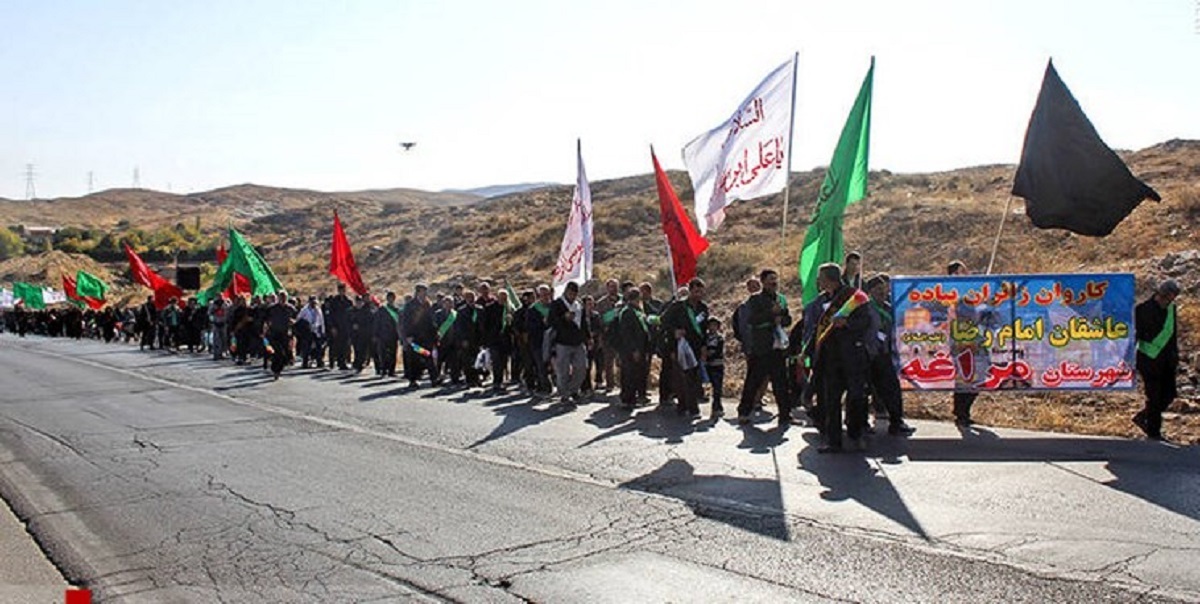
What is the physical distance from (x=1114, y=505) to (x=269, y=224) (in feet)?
351

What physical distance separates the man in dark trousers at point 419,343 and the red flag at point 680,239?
554cm

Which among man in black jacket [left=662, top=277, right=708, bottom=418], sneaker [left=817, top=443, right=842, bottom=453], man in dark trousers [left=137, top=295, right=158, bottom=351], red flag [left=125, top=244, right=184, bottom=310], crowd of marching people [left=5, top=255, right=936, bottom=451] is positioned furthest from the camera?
man in dark trousers [left=137, top=295, right=158, bottom=351]

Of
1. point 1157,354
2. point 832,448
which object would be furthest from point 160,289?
point 1157,354

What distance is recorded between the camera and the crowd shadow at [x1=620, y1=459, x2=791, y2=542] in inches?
322

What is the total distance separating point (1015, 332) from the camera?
12.0m

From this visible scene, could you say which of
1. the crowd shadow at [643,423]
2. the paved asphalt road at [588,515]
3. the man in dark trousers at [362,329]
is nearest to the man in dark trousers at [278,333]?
the man in dark trousers at [362,329]

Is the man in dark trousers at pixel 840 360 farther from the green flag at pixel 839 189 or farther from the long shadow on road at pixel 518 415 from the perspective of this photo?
the long shadow on road at pixel 518 415

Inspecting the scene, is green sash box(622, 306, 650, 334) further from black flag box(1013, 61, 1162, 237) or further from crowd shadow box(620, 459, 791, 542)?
black flag box(1013, 61, 1162, 237)

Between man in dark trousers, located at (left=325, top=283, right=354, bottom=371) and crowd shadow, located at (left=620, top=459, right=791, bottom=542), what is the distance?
15423 mm

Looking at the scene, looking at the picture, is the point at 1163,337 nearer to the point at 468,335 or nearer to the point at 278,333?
the point at 468,335

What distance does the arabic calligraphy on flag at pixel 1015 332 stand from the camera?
38.4 feet

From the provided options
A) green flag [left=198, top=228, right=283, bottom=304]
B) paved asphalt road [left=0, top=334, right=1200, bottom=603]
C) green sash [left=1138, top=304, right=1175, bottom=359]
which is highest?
green flag [left=198, top=228, right=283, bottom=304]

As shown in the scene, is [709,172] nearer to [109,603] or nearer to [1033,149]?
[1033,149]

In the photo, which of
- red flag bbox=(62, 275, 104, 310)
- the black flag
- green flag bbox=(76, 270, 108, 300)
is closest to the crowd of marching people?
the black flag
